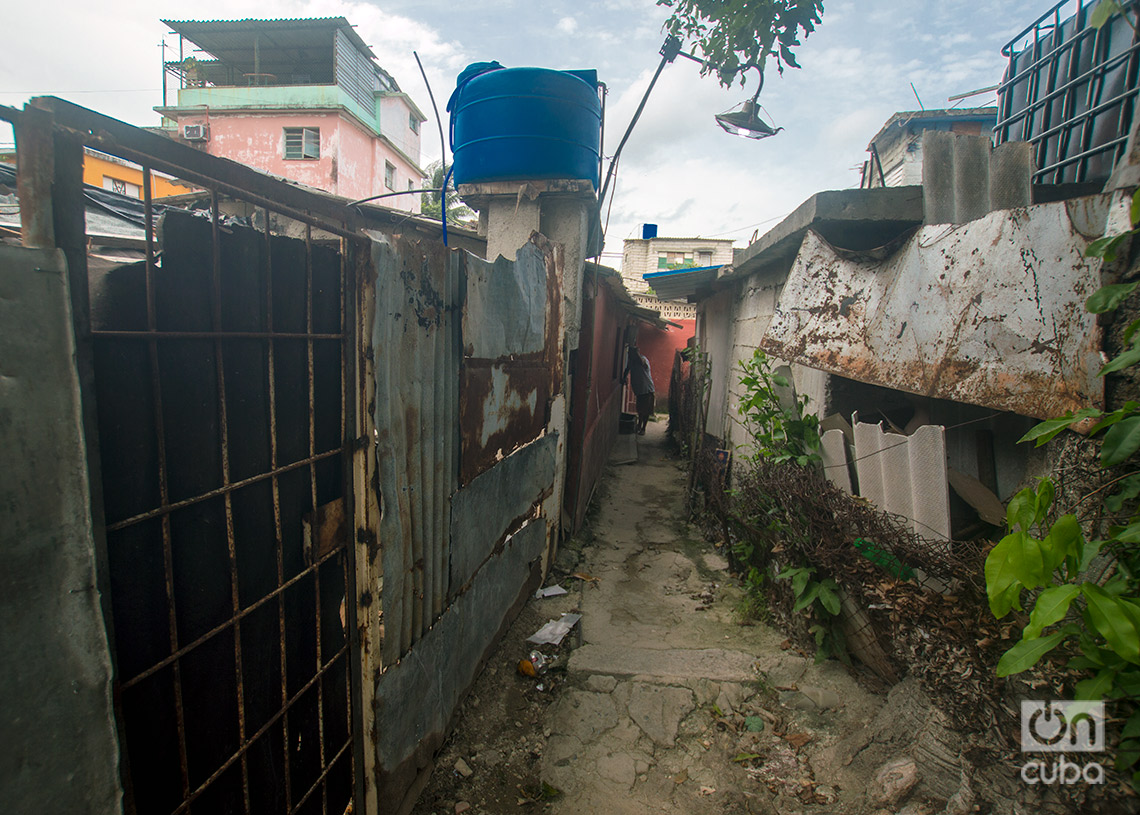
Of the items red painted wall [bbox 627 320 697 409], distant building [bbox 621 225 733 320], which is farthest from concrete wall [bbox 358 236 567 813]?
distant building [bbox 621 225 733 320]

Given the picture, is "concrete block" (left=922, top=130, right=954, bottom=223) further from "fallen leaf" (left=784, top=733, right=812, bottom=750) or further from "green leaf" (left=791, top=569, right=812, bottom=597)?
"fallen leaf" (left=784, top=733, right=812, bottom=750)

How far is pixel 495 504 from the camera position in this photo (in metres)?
2.98

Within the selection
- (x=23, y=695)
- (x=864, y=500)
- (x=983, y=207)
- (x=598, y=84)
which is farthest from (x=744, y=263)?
(x=23, y=695)

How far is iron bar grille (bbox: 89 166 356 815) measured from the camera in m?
1.08

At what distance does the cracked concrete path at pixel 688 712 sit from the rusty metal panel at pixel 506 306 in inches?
75.8

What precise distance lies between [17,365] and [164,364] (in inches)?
12.1

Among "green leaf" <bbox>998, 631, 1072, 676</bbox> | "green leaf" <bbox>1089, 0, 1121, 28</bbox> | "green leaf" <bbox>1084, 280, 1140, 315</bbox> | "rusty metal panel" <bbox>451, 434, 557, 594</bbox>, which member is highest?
"green leaf" <bbox>1089, 0, 1121, 28</bbox>

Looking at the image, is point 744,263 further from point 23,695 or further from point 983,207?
point 23,695

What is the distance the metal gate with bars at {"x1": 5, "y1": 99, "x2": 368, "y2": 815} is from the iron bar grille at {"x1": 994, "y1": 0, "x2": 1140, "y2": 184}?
11.1 ft

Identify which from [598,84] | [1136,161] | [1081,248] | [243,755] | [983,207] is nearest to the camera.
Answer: [243,755]

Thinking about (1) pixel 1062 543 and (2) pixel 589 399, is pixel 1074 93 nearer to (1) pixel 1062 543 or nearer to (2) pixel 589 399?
(1) pixel 1062 543

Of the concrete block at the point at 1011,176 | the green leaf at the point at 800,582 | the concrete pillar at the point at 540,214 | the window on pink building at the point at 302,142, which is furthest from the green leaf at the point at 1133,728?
the window on pink building at the point at 302,142

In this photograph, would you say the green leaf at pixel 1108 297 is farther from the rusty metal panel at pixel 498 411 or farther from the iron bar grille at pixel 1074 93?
the rusty metal panel at pixel 498 411

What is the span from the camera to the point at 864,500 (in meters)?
2.64
